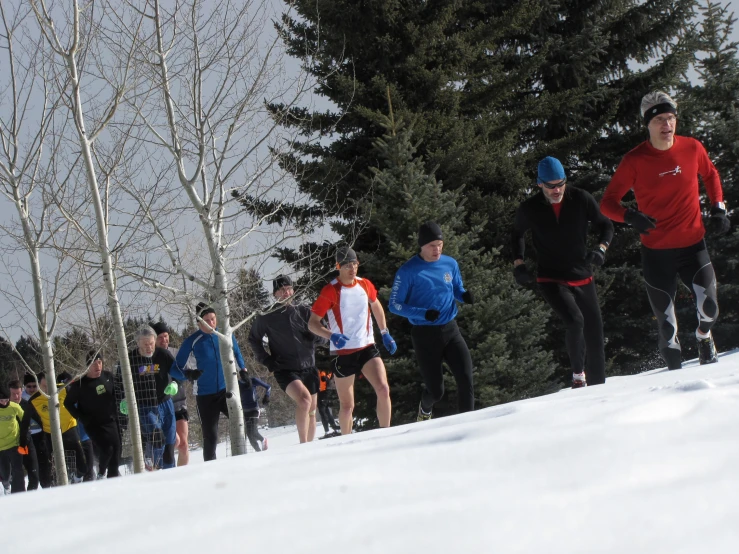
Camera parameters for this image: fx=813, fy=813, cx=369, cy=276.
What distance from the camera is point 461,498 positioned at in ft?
6.13

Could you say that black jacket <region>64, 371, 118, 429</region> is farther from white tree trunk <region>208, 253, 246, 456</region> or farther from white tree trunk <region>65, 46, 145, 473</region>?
Result: white tree trunk <region>208, 253, 246, 456</region>

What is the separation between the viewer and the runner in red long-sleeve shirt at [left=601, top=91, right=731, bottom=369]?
5965 millimetres

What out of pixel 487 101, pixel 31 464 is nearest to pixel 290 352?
pixel 31 464

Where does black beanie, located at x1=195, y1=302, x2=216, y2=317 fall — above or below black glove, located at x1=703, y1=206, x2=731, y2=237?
above

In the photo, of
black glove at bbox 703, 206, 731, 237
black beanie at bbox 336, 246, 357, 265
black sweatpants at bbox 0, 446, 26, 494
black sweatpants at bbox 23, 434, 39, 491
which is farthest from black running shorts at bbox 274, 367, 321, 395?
black sweatpants at bbox 23, 434, 39, 491

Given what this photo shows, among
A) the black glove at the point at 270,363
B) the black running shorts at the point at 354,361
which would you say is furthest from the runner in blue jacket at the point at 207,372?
the black running shorts at the point at 354,361

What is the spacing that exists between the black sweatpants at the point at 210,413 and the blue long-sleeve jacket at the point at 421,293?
117 inches

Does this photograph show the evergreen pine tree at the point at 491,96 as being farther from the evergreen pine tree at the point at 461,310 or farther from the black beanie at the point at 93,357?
the black beanie at the point at 93,357

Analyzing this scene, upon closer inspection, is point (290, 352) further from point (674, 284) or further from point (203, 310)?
point (674, 284)

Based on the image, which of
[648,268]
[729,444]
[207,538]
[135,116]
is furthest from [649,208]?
[135,116]

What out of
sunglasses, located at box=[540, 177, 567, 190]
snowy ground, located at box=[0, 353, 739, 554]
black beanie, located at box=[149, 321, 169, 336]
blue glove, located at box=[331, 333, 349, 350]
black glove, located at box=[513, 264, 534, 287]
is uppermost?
sunglasses, located at box=[540, 177, 567, 190]

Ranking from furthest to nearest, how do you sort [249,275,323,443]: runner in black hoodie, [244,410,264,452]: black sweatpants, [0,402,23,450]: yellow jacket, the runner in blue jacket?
[0,402,23,450]: yellow jacket, [244,410,264,452]: black sweatpants, the runner in blue jacket, [249,275,323,443]: runner in black hoodie

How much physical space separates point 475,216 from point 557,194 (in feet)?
29.3

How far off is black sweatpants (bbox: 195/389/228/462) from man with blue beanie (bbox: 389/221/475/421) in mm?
2895
